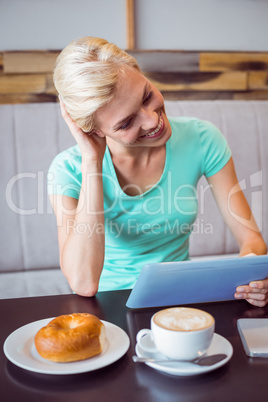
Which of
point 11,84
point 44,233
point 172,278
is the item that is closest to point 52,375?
point 172,278

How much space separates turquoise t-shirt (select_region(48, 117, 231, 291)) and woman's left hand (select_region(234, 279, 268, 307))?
47cm

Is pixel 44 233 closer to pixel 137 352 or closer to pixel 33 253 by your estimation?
pixel 33 253

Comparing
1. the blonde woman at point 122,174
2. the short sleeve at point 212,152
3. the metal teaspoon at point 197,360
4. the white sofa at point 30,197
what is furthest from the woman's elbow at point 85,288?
the white sofa at point 30,197

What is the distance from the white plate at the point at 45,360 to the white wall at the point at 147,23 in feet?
5.06

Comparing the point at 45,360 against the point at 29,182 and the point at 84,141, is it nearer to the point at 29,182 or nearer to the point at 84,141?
the point at 84,141

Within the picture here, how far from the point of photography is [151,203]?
4.28 ft

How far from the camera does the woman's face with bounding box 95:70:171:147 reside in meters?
1.08

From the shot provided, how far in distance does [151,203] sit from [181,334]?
73 centimetres

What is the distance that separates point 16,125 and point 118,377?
135 cm

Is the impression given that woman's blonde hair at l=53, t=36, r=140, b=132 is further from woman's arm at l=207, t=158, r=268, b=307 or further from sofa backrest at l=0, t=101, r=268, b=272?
sofa backrest at l=0, t=101, r=268, b=272

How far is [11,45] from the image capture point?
1938 mm

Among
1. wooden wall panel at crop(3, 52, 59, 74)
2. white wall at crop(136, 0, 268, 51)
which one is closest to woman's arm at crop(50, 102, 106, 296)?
wooden wall panel at crop(3, 52, 59, 74)

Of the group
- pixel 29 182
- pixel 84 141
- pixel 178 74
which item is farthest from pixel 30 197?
pixel 178 74

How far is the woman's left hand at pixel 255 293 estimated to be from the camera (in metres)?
0.86
